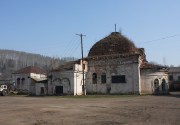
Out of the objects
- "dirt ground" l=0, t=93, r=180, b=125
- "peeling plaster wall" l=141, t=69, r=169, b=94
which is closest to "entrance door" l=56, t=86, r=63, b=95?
"peeling plaster wall" l=141, t=69, r=169, b=94

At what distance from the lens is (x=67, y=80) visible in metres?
48.9

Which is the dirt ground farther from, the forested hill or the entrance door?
the forested hill

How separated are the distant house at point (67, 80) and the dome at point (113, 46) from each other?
12.9ft

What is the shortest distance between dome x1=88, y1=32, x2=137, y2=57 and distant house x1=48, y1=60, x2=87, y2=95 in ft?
12.9

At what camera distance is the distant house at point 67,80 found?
158ft

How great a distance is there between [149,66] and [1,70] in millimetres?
114483

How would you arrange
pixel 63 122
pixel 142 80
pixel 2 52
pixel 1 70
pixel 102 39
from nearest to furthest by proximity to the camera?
pixel 63 122 → pixel 142 80 → pixel 102 39 → pixel 1 70 → pixel 2 52

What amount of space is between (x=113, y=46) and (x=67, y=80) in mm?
10127

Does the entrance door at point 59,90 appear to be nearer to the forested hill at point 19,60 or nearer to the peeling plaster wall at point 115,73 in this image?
the peeling plaster wall at point 115,73

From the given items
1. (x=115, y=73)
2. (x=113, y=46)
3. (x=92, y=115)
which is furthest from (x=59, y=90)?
(x=92, y=115)

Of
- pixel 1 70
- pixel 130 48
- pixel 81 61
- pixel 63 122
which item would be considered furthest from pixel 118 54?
pixel 1 70

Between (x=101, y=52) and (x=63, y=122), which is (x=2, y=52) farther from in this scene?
(x=63, y=122)

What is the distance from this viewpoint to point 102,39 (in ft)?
180

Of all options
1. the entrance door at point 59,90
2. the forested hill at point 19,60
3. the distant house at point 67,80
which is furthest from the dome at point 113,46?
the forested hill at point 19,60
